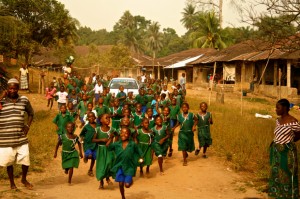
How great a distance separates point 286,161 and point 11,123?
13.9ft

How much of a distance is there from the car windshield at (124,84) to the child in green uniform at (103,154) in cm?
1119

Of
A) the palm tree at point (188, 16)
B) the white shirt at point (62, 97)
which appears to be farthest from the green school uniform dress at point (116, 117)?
the palm tree at point (188, 16)

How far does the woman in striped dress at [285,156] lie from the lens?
5945 millimetres

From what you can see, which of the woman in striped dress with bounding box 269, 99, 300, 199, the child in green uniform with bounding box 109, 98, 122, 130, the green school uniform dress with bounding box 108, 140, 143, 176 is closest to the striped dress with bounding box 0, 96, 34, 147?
the green school uniform dress with bounding box 108, 140, 143, 176

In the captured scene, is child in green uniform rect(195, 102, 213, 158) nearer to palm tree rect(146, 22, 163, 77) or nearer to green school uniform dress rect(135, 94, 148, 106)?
green school uniform dress rect(135, 94, 148, 106)

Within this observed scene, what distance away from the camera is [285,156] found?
5.98 m

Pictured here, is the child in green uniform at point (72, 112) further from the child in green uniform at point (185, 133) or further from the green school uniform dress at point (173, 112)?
the green school uniform dress at point (173, 112)

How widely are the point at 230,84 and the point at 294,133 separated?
26.0 metres

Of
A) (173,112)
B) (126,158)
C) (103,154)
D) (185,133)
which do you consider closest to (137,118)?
(173,112)

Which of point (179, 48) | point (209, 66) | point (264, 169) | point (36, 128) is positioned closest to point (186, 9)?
point (179, 48)

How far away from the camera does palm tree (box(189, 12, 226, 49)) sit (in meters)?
44.4

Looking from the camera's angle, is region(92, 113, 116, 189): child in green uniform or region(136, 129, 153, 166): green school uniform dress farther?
region(136, 129, 153, 166): green school uniform dress

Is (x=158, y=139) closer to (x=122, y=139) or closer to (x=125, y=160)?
(x=122, y=139)

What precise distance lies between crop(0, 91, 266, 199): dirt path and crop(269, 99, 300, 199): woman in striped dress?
1.25 metres
